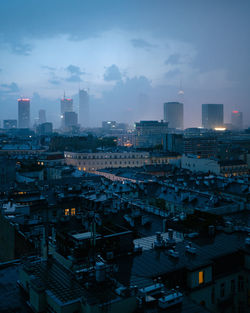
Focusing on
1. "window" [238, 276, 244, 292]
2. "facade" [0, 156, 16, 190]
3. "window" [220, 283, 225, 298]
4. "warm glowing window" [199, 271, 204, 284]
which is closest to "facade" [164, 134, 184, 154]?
"facade" [0, 156, 16, 190]

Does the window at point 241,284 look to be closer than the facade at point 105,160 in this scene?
Yes

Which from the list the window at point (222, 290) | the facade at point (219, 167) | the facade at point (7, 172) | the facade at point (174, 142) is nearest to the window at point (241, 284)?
the window at point (222, 290)

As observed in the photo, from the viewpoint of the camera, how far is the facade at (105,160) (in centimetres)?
10988

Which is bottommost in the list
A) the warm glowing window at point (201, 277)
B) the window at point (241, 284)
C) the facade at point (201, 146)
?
the window at point (241, 284)

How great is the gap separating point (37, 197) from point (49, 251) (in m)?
20.0

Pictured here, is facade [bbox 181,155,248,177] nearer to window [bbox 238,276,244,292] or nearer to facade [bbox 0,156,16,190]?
facade [bbox 0,156,16,190]

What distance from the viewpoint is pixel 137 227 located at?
88.3 ft

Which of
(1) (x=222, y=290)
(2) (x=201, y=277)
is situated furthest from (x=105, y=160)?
(2) (x=201, y=277)

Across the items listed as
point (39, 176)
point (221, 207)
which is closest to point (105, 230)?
point (221, 207)

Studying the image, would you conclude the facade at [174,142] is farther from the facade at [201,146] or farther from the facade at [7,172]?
the facade at [7,172]

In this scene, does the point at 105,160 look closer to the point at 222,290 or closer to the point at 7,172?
the point at 7,172

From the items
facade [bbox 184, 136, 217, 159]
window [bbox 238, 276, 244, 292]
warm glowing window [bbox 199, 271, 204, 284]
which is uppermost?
facade [bbox 184, 136, 217, 159]

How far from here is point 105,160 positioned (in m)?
110

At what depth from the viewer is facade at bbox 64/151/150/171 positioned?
10988 cm
